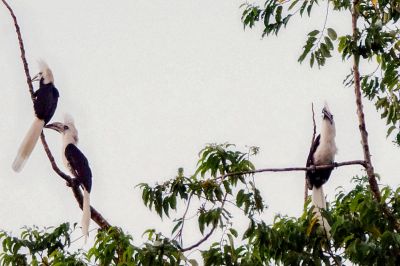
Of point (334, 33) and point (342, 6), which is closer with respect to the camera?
point (334, 33)

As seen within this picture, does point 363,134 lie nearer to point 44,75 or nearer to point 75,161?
point 75,161

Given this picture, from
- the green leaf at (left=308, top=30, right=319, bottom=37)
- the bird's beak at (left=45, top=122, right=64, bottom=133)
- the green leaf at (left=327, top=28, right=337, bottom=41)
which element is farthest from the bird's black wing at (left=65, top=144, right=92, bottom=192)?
the green leaf at (left=327, top=28, right=337, bottom=41)

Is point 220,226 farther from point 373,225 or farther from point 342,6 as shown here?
point 342,6

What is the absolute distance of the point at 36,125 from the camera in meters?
5.59

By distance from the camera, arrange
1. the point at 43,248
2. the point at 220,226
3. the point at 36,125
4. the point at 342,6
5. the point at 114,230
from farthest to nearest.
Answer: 1. the point at 36,125
2. the point at 342,6
3. the point at 43,248
4. the point at 114,230
5. the point at 220,226

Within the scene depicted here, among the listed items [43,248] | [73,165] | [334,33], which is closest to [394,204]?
[334,33]

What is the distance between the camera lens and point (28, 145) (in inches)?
216

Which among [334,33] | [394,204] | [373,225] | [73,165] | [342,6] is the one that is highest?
[342,6]

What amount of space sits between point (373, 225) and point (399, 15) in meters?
1.99

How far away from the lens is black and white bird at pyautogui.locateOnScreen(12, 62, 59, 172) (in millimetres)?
5438

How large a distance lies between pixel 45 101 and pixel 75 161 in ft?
1.91

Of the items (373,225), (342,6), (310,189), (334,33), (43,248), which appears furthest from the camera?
(310,189)

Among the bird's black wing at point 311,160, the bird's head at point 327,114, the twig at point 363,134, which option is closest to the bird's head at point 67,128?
the bird's black wing at point 311,160

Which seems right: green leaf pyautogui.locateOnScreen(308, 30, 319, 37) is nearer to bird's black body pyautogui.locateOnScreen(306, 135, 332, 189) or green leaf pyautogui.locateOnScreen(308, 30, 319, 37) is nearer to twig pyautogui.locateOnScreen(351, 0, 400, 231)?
twig pyautogui.locateOnScreen(351, 0, 400, 231)
